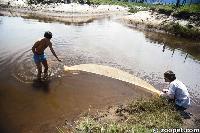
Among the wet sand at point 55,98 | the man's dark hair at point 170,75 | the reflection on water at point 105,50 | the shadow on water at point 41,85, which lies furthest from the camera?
the reflection on water at point 105,50

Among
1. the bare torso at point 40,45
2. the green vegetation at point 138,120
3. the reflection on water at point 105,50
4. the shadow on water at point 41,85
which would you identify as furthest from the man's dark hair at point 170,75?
the bare torso at point 40,45

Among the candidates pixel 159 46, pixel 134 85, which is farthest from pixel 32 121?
pixel 159 46

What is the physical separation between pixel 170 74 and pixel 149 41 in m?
12.2

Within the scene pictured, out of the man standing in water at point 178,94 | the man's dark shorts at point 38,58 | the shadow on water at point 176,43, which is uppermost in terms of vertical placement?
the man's dark shorts at point 38,58

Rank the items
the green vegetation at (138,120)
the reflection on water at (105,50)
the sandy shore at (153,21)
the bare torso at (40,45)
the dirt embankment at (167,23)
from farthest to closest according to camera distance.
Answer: the sandy shore at (153,21) → the dirt embankment at (167,23) → the reflection on water at (105,50) → the bare torso at (40,45) → the green vegetation at (138,120)

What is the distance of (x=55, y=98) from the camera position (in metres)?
10.1

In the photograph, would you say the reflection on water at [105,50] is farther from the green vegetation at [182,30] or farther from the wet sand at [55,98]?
the green vegetation at [182,30]

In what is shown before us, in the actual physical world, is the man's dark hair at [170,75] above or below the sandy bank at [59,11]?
above

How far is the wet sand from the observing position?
8.45 metres

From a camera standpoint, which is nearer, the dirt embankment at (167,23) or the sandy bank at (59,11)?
the dirt embankment at (167,23)

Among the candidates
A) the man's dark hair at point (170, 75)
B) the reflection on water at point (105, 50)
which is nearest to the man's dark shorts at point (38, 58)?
the reflection on water at point (105, 50)

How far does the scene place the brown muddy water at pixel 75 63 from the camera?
9164 mm

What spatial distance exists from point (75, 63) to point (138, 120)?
6.32m

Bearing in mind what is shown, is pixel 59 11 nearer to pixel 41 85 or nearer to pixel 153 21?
pixel 153 21
